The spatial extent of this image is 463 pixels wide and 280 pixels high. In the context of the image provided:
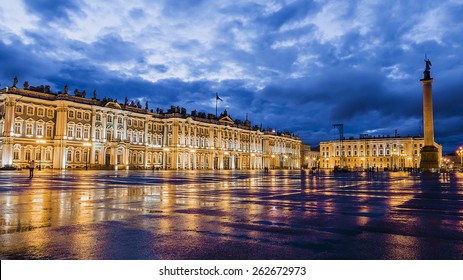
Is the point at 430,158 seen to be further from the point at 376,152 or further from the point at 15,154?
the point at 376,152

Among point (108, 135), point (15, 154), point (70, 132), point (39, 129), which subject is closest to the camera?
point (15, 154)

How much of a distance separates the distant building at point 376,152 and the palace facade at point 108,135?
50.8 meters

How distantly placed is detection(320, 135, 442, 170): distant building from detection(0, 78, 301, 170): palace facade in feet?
167

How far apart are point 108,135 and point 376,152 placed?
107339 millimetres

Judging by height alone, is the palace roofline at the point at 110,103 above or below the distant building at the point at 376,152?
above

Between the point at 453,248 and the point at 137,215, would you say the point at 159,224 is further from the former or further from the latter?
the point at 453,248

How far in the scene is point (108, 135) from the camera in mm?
78625

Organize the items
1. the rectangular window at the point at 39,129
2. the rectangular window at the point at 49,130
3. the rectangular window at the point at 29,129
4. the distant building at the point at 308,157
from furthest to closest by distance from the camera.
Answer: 1. the distant building at the point at 308,157
2. the rectangular window at the point at 49,130
3. the rectangular window at the point at 39,129
4. the rectangular window at the point at 29,129

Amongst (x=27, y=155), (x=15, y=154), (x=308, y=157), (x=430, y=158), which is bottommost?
(x=430, y=158)

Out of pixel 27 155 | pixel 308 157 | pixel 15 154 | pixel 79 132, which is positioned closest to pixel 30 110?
pixel 27 155

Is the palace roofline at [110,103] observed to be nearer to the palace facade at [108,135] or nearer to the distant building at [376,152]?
the palace facade at [108,135]

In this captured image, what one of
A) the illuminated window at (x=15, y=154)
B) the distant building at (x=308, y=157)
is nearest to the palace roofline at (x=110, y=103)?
the illuminated window at (x=15, y=154)

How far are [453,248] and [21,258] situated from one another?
21.3 ft

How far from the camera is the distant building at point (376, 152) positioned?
14162 cm
